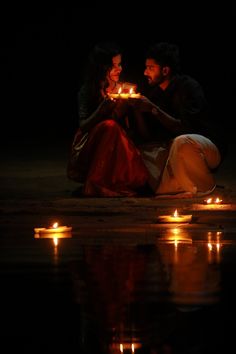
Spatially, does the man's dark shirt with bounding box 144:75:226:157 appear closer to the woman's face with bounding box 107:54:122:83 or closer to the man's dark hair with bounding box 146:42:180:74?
the man's dark hair with bounding box 146:42:180:74

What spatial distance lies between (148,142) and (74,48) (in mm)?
10729

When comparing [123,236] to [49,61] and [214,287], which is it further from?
[49,61]

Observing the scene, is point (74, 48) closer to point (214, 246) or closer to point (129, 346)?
point (214, 246)

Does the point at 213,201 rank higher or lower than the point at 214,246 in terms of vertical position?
higher

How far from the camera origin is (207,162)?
14.8m

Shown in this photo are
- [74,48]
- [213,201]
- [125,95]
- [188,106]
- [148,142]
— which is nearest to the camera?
[213,201]

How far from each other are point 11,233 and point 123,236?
1.00m

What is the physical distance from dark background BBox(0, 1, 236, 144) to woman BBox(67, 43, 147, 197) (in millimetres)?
8701

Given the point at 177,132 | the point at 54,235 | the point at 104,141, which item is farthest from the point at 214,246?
the point at 177,132

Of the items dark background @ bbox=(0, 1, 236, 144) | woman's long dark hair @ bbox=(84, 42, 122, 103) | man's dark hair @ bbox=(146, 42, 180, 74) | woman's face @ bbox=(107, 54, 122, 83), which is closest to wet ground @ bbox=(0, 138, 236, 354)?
woman's long dark hair @ bbox=(84, 42, 122, 103)

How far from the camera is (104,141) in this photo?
14492 mm

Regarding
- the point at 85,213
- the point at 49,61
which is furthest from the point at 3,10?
the point at 85,213

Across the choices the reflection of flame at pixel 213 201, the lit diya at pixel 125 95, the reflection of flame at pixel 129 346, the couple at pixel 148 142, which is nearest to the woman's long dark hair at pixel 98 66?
the couple at pixel 148 142

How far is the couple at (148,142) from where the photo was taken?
47.7 feet
